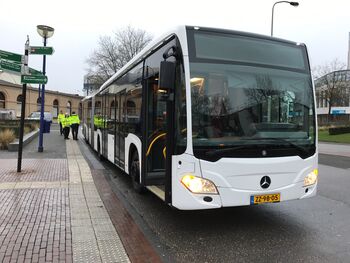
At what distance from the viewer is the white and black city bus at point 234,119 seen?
498 cm

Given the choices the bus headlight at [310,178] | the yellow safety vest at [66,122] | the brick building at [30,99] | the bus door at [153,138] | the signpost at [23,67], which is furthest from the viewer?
the brick building at [30,99]

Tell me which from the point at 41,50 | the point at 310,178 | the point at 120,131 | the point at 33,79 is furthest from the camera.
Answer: the point at 41,50

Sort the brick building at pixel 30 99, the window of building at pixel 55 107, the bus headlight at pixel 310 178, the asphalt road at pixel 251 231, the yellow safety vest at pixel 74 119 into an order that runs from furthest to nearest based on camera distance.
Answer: the window of building at pixel 55 107
the brick building at pixel 30 99
the yellow safety vest at pixel 74 119
the bus headlight at pixel 310 178
the asphalt road at pixel 251 231

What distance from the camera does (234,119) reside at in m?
5.15

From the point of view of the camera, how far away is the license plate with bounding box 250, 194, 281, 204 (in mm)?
5160

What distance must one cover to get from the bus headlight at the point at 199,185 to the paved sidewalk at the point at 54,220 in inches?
47.4

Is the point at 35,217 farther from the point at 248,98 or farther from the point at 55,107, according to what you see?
the point at 55,107

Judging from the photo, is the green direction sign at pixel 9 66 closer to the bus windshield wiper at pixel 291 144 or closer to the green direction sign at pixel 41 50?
the green direction sign at pixel 41 50

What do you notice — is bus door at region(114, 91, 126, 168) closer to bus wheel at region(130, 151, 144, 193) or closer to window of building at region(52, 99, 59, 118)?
bus wheel at region(130, 151, 144, 193)

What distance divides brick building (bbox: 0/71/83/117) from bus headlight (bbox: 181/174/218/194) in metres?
50.3

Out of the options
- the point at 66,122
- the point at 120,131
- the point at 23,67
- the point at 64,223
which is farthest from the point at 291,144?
the point at 66,122

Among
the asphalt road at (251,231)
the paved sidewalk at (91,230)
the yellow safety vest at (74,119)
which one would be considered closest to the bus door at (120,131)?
the paved sidewalk at (91,230)

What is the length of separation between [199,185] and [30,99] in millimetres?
71105

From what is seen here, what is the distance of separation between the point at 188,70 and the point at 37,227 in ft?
10.4
